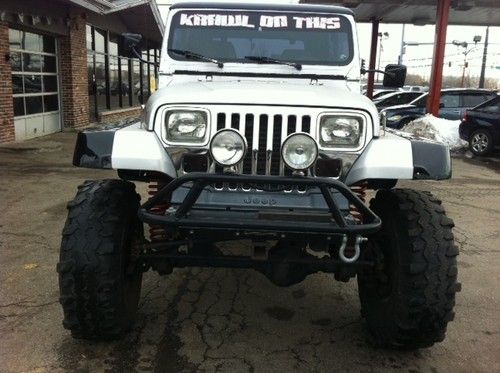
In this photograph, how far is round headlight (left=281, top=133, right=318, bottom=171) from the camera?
9.34 feet

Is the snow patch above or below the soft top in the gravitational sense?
below

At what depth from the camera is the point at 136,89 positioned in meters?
21.8

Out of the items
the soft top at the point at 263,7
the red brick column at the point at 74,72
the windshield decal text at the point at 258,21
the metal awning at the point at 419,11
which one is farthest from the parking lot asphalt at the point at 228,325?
the metal awning at the point at 419,11

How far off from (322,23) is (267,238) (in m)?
2.23

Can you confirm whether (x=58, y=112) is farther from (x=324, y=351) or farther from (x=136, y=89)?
(x=324, y=351)

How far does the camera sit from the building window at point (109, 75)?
16359 millimetres

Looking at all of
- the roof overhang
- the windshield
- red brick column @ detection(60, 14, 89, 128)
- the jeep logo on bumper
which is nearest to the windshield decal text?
the windshield

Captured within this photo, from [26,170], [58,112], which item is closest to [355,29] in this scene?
[26,170]

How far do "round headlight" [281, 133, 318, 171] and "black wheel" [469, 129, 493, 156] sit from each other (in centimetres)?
1098

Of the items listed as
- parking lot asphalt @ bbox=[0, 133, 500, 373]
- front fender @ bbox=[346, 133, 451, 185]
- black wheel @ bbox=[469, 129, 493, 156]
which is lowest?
parking lot asphalt @ bbox=[0, 133, 500, 373]

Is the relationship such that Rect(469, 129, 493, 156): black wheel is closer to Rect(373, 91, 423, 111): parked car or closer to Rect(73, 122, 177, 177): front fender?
Rect(373, 91, 423, 111): parked car

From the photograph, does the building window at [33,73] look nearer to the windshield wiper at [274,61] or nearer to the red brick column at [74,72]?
the red brick column at [74,72]

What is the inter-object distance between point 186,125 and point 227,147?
13.8 inches

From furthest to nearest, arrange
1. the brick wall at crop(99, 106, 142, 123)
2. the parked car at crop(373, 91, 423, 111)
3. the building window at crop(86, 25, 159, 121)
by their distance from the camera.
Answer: the brick wall at crop(99, 106, 142, 123) < the parked car at crop(373, 91, 423, 111) < the building window at crop(86, 25, 159, 121)
